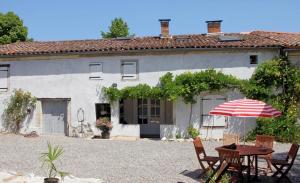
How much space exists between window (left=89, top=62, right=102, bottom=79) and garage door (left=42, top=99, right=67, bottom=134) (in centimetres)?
225

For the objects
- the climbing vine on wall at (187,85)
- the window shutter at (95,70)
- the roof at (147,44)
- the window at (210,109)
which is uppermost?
the roof at (147,44)

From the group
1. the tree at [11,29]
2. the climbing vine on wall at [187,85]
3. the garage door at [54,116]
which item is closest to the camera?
the climbing vine on wall at [187,85]

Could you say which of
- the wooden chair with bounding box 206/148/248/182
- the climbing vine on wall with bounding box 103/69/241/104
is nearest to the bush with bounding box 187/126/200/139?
the climbing vine on wall with bounding box 103/69/241/104

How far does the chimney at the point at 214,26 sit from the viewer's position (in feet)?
80.9

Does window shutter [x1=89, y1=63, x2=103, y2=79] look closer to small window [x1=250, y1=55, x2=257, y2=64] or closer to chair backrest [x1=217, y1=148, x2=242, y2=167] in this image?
small window [x1=250, y1=55, x2=257, y2=64]

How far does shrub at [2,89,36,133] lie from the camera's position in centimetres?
2297

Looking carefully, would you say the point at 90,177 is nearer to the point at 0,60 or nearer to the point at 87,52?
the point at 87,52

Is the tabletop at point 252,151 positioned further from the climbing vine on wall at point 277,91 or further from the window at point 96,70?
the window at point 96,70

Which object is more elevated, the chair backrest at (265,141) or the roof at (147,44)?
the roof at (147,44)

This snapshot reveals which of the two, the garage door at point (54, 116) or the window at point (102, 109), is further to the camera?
the garage door at point (54, 116)

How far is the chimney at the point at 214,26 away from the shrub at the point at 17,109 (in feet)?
34.9

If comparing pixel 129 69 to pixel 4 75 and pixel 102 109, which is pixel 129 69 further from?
pixel 4 75

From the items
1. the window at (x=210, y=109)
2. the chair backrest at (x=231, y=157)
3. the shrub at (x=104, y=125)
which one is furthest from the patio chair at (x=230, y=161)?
the shrub at (x=104, y=125)

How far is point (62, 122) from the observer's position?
2292 centimetres
